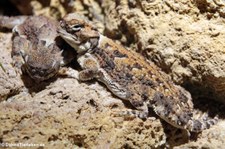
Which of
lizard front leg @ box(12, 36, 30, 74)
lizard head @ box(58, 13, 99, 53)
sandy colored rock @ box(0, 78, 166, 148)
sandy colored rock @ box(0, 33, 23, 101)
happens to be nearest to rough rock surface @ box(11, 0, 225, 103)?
lizard head @ box(58, 13, 99, 53)

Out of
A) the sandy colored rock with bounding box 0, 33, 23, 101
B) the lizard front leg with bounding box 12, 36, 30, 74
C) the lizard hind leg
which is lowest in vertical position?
the lizard hind leg

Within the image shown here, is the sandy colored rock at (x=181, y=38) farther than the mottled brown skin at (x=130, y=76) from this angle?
No

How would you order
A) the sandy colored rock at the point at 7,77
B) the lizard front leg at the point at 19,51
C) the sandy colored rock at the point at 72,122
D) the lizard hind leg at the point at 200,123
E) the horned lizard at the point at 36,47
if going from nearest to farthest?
the sandy colored rock at the point at 72,122 → the sandy colored rock at the point at 7,77 → the horned lizard at the point at 36,47 → the lizard hind leg at the point at 200,123 → the lizard front leg at the point at 19,51

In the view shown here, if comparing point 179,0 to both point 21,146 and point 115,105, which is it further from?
point 21,146

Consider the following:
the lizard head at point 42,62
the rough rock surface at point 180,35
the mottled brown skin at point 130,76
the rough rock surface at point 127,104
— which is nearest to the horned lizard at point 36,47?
the lizard head at point 42,62

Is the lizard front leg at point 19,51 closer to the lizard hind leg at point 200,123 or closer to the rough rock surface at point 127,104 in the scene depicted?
the rough rock surface at point 127,104

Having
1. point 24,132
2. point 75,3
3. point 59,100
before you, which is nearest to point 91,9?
point 75,3

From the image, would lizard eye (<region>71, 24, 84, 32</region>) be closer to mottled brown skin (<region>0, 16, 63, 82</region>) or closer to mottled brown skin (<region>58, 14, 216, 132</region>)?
mottled brown skin (<region>58, 14, 216, 132</region>)
